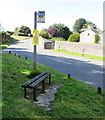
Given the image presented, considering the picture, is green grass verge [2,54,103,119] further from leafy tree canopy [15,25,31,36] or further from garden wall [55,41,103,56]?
leafy tree canopy [15,25,31,36]

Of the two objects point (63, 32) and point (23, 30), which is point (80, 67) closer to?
point (63, 32)

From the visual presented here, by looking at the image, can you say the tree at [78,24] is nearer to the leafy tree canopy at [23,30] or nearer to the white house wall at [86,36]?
the leafy tree canopy at [23,30]

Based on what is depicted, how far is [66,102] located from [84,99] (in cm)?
109

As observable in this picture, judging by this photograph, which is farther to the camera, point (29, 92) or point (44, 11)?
point (44, 11)

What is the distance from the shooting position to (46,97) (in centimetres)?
571

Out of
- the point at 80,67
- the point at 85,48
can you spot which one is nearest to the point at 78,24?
the point at 85,48

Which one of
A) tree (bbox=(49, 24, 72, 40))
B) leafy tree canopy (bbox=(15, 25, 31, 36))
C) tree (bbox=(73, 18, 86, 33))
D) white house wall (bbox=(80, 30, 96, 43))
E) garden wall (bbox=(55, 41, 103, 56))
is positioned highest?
tree (bbox=(73, 18, 86, 33))

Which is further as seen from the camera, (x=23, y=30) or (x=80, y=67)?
(x=23, y=30)

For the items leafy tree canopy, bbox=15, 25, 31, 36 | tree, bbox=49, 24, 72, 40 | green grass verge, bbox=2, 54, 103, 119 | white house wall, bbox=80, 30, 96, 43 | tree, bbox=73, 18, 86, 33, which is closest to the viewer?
green grass verge, bbox=2, 54, 103, 119

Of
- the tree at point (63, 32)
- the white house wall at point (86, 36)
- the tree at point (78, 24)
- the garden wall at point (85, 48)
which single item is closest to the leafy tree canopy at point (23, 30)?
the tree at point (63, 32)

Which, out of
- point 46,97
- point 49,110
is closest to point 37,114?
point 49,110

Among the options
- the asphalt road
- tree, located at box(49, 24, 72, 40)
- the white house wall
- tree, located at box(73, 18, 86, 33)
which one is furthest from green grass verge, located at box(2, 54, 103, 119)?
tree, located at box(73, 18, 86, 33)

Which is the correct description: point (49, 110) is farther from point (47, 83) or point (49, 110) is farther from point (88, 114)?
point (47, 83)

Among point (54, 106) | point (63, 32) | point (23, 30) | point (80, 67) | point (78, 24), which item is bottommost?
point (54, 106)
